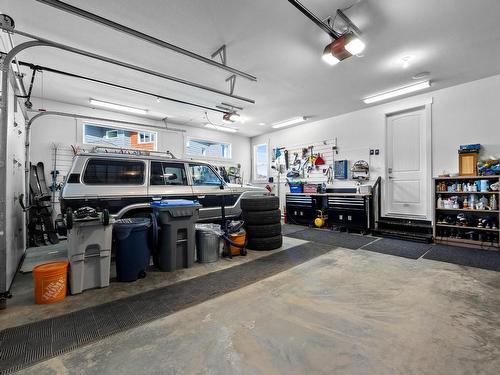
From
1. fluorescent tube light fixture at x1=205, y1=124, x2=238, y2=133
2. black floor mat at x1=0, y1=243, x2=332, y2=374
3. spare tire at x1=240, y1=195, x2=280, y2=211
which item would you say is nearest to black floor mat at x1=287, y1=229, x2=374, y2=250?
spare tire at x1=240, y1=195, x2=280, y2=211

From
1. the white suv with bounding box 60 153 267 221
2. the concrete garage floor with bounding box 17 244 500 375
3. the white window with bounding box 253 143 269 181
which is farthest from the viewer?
the white window with bounding box 253 143 269 181

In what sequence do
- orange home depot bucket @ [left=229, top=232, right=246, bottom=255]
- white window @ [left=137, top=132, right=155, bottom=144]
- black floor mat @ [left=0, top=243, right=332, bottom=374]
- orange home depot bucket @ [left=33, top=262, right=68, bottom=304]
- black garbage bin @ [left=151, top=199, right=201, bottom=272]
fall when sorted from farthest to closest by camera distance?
1. white window @ [left=137, top=132, right=155, bottom=144]
2. orange home depot bucket @ [left=229, top=232, right=246, bottom=255]
3. black garbage bin @ [left=151, top=199, right=201, bottom=272]
4. orange home depot bucket @ [left=33, top=262, right=68, bottom=304]
5. black floor mat @ [left=0, top=243, right=332, bottom=374]

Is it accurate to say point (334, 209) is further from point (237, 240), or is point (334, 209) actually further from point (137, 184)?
point (137, 184)

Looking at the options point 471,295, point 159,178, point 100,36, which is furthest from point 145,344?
point 100,36

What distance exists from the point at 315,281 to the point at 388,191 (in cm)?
437

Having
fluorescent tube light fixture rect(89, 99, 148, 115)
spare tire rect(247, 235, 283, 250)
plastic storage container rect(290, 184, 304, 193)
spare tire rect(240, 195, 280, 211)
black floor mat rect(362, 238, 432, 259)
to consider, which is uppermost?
fluorescent tube light fixture rect(89, 99, 148, 115)

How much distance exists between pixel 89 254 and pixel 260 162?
25.2 ft

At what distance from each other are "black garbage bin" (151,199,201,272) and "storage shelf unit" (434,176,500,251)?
201 inches

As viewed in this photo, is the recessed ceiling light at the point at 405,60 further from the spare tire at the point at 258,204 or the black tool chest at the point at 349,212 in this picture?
the spare tire at the point at 258,204

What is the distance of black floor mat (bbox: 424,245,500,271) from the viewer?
350 centimetres

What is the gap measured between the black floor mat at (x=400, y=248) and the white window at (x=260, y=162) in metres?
5.30

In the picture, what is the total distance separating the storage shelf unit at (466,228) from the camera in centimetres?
436

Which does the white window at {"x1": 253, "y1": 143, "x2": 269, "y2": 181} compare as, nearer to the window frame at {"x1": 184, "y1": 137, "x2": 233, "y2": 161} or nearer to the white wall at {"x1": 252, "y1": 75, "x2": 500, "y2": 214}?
the window frame at {"x1": 184, "y1": 137, "x2": 233, "y2": 161}

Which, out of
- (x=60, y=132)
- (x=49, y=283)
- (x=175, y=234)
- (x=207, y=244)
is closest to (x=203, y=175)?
(x=207, y=244)
